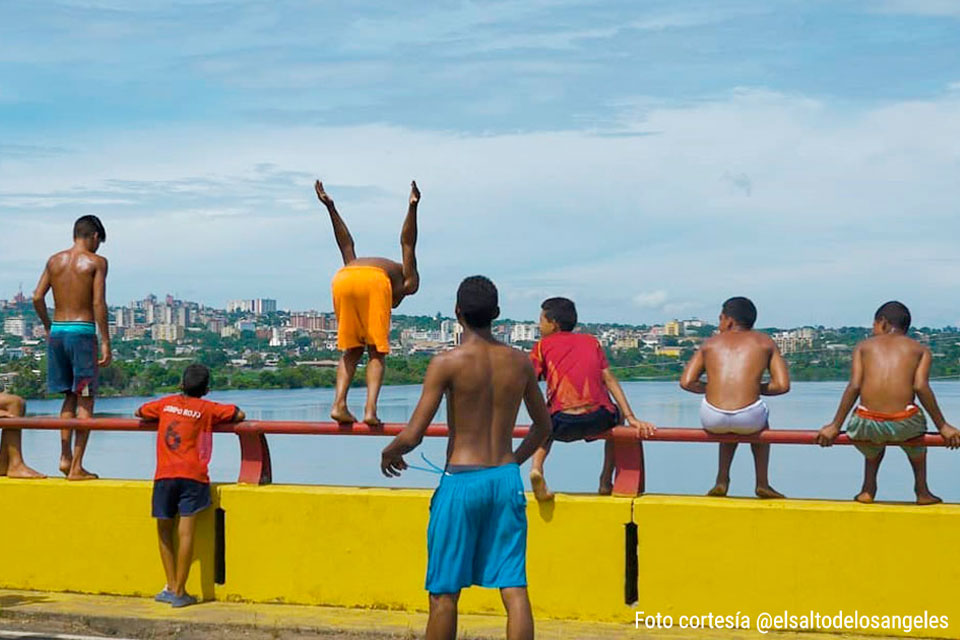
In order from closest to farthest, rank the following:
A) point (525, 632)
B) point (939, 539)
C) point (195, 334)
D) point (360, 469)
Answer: point (525, 632)
point (939, 539)
point (360, 469)
point (195, 334)

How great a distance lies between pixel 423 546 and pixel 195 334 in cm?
1322

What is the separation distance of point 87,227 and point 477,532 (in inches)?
196

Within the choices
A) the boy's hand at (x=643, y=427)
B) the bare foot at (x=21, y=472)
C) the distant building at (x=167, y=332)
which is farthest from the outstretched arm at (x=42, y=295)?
the distant building at (x=167, y=332)

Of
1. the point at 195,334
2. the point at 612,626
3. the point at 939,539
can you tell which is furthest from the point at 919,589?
the point at 195,334

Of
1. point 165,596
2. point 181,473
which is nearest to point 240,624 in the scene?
point 165,596

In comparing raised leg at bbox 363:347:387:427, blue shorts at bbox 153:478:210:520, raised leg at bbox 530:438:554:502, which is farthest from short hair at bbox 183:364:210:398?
raised leg at bbox 530:438:554:502

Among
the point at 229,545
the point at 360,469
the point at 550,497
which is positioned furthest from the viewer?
the point at 360,469

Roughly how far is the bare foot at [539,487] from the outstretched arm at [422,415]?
1.90 meters

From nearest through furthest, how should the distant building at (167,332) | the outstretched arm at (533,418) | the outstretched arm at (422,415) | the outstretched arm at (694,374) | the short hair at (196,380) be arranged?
1. the outstretched arm at (422,415)
2. the outstretched arm at (533,418)
3. the outstretched arm at (694,374)
4. the short hair at (196,380)
5. the distant building at (167,332)

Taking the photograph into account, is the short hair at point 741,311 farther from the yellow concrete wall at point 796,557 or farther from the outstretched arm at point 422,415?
the outstretched arm at point 422,415

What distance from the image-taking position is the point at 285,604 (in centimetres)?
866

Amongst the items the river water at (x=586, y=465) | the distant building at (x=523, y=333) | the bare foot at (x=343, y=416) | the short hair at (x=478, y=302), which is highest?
the short hair at (x=478, y=302)

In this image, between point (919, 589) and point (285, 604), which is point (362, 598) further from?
point (919, 589)

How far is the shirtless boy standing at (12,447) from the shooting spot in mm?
9594
